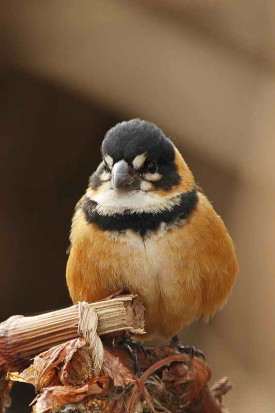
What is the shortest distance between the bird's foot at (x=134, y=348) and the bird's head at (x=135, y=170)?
0.40m

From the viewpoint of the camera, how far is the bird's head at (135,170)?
88.6 inches

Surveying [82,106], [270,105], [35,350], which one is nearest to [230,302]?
[270,105]

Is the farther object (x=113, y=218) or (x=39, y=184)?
(x=39, y=184)

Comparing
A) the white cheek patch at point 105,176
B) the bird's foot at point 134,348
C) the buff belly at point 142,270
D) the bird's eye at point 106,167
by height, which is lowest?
the bird's foot at point 134,348

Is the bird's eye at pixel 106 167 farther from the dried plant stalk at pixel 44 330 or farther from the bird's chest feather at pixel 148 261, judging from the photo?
the dried plant stalk at pixel 44 330

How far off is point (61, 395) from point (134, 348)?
58cm

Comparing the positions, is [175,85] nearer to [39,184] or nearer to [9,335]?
[39,184]

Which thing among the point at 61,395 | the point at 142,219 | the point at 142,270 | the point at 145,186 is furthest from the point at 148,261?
the point at 61,395

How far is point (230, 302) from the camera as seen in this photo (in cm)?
409

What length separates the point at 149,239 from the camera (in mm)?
2203

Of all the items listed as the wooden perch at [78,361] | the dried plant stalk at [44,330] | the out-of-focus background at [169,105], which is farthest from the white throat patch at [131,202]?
the out-of-focus background at [169,105]

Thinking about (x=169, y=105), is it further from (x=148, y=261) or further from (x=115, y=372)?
(x=115, y=372)

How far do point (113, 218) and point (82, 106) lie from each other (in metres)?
1.90

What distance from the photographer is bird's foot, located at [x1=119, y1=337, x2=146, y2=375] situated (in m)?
2.04
